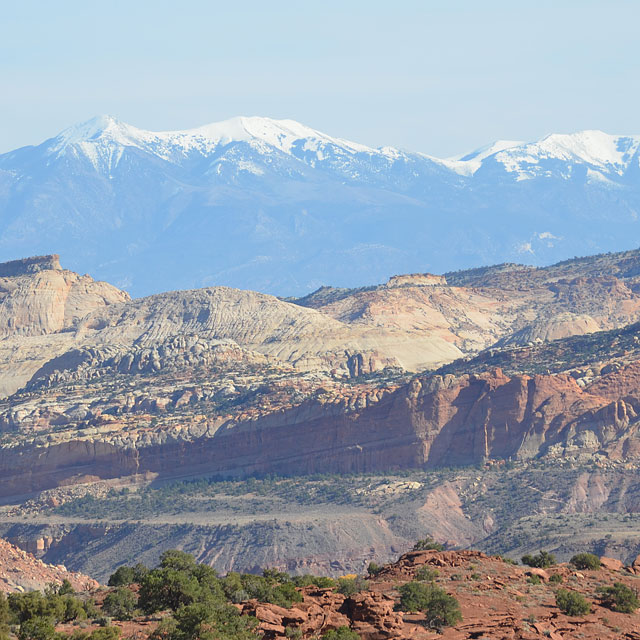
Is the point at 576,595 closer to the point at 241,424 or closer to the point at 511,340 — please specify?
the point at 241,424

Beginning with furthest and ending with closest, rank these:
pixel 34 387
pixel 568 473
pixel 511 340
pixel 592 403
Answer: pixel 511 340 → pixel 34 387 → pixel 592 403 → pixel 568 473

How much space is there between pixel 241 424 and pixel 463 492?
3083cm

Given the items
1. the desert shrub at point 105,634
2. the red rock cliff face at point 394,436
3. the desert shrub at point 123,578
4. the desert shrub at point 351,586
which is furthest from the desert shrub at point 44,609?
the red rock cliff face at point 394,436

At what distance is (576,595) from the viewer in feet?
157

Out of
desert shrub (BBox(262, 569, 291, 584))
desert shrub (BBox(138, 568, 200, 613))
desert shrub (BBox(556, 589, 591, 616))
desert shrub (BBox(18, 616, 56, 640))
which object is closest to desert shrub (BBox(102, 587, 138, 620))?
desert shrub (BBox(138, 568, 200, 613))

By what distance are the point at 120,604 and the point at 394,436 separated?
83562mm

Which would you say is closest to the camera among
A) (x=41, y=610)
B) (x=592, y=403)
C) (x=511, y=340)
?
(x=41, y=610)

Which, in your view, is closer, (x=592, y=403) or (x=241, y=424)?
(x=592, y=403)

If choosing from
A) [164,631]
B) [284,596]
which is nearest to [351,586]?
[284,596]

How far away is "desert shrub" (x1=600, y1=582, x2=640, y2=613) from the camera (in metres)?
47.5

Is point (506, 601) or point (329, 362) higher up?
point (329, 362)

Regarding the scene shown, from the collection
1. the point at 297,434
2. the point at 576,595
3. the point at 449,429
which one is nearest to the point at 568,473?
the point at 449,429

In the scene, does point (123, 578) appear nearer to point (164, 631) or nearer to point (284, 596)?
point (284, 596)

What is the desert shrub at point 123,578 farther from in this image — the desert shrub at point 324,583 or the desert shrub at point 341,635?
the desert shrub at point 341,635
